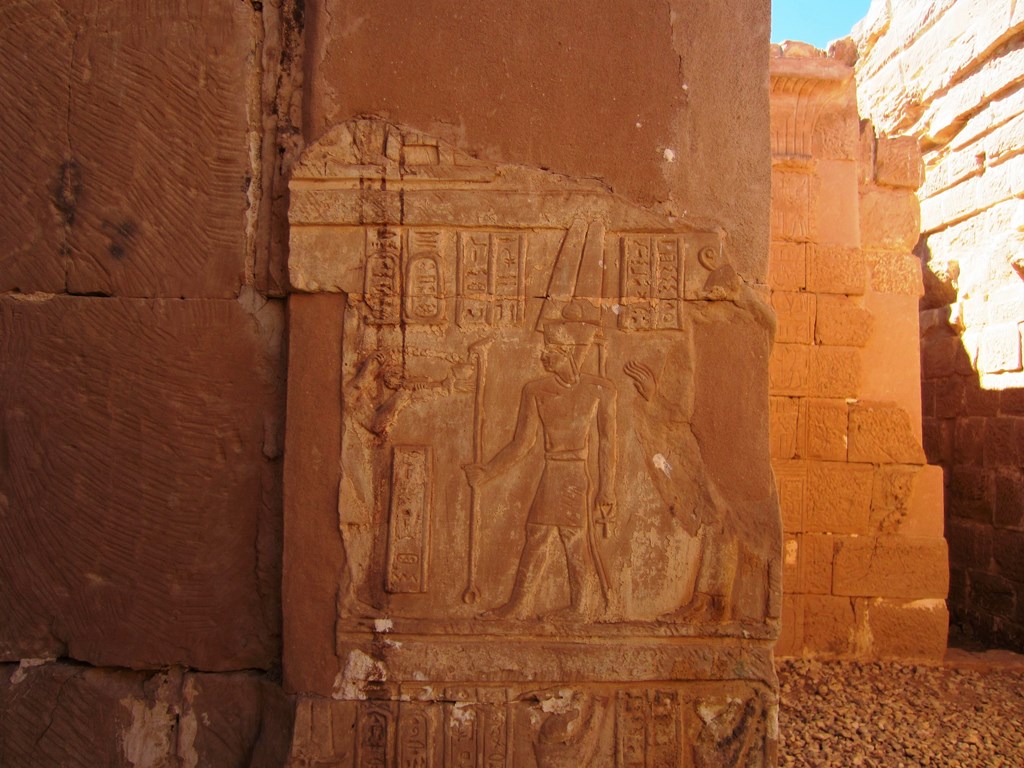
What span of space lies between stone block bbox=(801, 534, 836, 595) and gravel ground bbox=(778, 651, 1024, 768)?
52cm

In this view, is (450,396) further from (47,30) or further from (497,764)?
(47,30)

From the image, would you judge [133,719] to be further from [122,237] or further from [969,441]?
A: [969,441]

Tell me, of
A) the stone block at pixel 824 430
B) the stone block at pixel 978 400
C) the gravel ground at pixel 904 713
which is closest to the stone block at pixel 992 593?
the gravel ground at pixel 904 713

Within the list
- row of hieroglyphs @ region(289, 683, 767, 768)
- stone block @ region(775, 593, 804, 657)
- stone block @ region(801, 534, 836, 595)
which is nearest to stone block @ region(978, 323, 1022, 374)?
stone block @ region(801, 534, 836, 595)

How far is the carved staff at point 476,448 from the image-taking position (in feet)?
8.56

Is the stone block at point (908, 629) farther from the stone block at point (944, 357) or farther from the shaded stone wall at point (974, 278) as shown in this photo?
the stone block at point (944, 357)

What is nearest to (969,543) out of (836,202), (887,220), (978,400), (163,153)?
(978,400)

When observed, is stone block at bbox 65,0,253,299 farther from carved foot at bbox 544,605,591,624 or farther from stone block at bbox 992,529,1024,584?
stone block at bbox 992,529,1024,584

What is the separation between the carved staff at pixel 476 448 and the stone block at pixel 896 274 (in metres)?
4.02

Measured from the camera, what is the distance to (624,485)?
→ 264 centimetres

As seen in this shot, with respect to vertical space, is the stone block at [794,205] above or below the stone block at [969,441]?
above

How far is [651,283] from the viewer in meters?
2.66

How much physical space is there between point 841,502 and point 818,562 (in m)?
0.44

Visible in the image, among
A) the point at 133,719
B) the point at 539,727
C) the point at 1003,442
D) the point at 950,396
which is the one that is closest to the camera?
the point at 539,727
